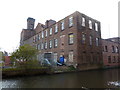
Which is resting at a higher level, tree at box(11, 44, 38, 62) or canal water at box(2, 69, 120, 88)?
tree at box(11, 44, 38, 62)

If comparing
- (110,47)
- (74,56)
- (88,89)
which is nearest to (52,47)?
(74,56)

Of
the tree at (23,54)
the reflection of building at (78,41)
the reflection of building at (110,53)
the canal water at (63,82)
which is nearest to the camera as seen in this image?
the canal water at (63,82)

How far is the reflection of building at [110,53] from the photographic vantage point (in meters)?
23.1

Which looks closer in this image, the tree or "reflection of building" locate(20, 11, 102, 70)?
the tree

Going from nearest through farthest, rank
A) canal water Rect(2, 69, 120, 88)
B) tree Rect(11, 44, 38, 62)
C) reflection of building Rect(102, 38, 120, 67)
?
canal water Rect(2, 69, 120, 88) < tree Rect(11, 44, 38, 62) < reflection of building Rect(102, 38, 120, 67)

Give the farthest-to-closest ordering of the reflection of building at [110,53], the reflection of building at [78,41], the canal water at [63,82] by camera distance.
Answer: the reflection of building at [110,53]
the reflection of building at [78,41]
the canal water at [63,82]

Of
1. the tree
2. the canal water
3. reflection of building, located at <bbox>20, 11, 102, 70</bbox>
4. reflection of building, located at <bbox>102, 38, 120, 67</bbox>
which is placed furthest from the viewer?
reflection of building, located at <bbox>102, 38, 120, 67</bbox>

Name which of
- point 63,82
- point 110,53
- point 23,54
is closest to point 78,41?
point 23,54

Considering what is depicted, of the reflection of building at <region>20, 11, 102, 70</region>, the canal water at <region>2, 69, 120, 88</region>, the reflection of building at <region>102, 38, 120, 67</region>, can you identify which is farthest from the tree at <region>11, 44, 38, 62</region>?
the reflection of building at <region>102, 38, 120, 67</region>

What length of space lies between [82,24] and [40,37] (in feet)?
48.9

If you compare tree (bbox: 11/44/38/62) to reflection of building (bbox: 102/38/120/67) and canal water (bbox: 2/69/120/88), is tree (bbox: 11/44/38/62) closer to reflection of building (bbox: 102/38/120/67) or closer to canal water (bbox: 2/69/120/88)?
canal water (bbox: 2/69/120/88)

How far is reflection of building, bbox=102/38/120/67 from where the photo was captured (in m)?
23.1

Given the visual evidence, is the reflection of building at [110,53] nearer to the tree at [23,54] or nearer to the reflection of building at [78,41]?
the reflection of building at [78,41]

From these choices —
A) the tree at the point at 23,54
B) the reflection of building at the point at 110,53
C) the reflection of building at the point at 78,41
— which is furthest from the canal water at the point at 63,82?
the reflection of building at the point at 110,53
